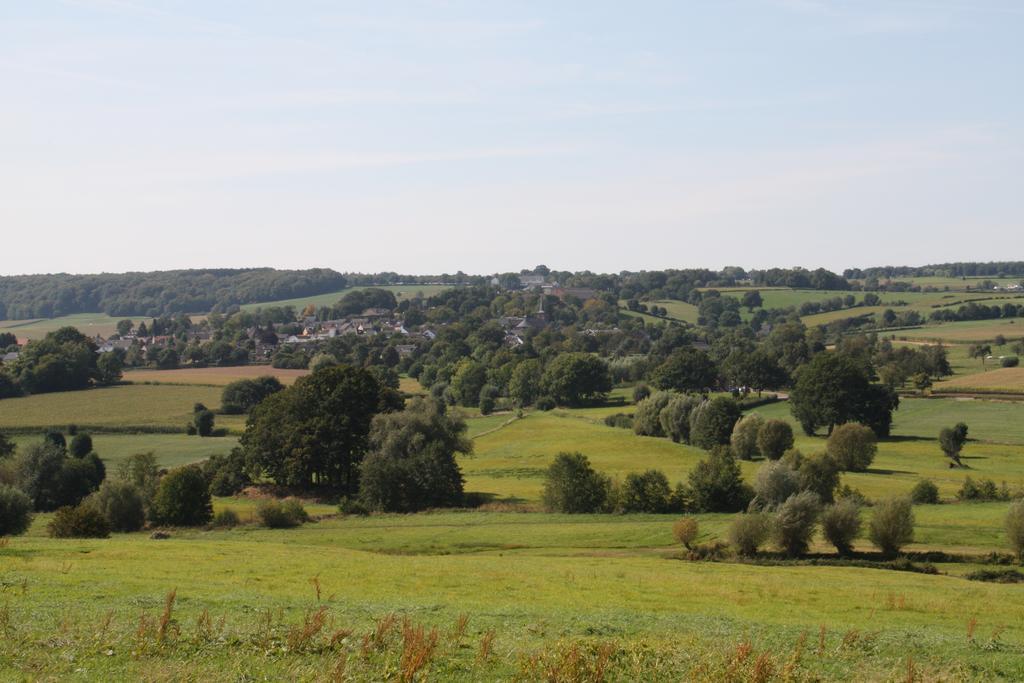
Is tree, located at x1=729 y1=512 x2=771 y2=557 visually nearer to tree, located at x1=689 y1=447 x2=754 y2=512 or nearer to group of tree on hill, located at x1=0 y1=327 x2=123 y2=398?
tree, located at x1=689 y1=447 x2=754 y2=512

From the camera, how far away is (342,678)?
54.9 feet

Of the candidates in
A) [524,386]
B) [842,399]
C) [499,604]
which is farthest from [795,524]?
[524,386]

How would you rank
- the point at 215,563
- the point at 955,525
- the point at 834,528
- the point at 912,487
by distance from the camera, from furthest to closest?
the point at 912,487, the point at 955,525, the point at 834,528, the point at 215,563

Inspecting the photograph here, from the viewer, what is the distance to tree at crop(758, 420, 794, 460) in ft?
268

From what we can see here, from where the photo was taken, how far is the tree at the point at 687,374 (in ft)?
406

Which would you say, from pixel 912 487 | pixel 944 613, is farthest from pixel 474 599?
pixel 912 487

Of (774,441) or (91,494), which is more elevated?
(91,494)

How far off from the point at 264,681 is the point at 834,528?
112 feet

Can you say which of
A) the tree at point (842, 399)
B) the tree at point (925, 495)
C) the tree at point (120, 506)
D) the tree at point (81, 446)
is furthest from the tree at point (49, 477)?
the tree at point (842, 399)

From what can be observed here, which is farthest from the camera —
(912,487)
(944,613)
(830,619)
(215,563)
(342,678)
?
(912,487)

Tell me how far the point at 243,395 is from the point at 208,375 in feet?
105

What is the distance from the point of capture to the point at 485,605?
2694cm

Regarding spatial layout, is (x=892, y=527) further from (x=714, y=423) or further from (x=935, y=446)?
(x=935, y=446)

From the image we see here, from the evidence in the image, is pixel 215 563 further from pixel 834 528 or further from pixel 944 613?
pixel 834 528
